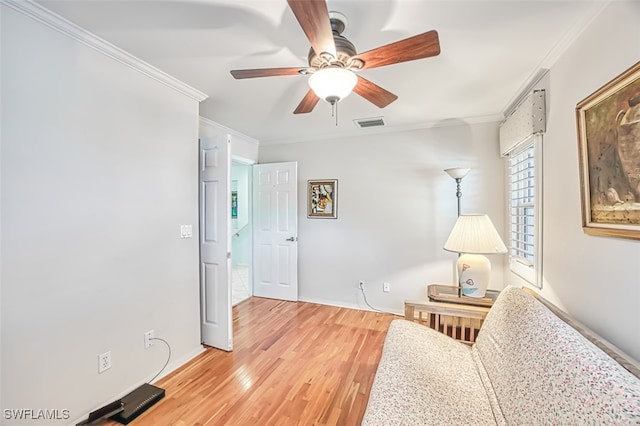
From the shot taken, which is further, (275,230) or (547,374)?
(275,230)

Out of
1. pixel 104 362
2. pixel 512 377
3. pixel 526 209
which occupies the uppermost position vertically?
pixel 526 209

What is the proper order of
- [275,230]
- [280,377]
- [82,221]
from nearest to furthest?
[82,221] → [280,377] → [275,230]

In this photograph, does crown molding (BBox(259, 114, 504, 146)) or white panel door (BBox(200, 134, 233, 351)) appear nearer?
white panel door (BBox(200, 134, 233, 351))

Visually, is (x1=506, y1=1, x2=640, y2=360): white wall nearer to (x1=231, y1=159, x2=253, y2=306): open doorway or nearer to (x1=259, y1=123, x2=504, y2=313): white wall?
(x1=259, y1=123, x2=504, y2=313): white wall

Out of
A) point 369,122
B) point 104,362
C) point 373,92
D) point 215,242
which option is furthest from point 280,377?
point 369,122

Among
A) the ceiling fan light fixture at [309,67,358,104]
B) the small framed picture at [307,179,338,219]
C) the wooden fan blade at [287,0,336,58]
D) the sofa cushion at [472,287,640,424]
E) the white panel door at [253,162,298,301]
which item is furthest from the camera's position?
the white panel door at [253,162,298,301]

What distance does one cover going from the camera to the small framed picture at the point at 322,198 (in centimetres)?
376

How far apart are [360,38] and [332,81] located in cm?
54

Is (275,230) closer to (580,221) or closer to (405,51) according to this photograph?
(405,51)

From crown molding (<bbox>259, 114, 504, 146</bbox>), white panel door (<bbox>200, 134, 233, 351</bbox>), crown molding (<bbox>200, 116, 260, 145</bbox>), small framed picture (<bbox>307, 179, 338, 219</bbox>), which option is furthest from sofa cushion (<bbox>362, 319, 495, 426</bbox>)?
crown molding (<bbox>200, 116, 260, 145</bbox>)

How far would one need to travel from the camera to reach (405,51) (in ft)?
4.23

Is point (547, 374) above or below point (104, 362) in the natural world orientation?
above

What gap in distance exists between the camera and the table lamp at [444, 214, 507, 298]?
2061 mm

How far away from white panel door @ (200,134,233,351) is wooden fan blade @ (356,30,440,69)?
158 cm
